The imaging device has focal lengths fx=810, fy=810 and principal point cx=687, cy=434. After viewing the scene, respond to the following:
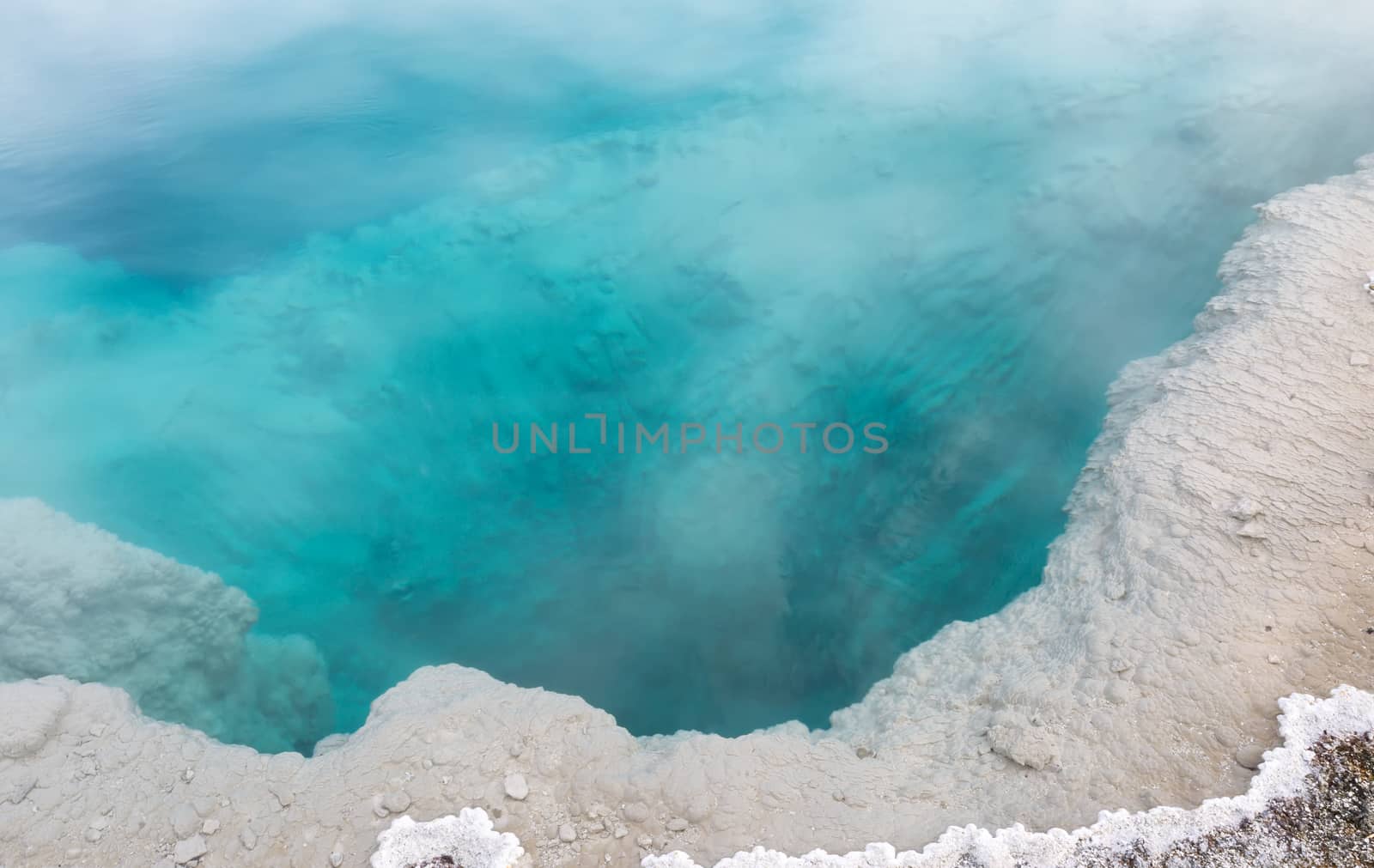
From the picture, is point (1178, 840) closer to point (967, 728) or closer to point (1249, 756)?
point (1249, 756)

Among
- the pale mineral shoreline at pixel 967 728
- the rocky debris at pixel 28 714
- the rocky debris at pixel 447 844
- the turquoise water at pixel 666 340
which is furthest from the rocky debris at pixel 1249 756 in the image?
the rocky debris at pixel 28 714

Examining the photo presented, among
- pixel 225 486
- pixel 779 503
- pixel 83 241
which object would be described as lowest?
pixel 779 503

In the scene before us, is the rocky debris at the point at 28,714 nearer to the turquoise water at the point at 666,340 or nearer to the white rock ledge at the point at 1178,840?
the turquoise water at the point at 666,340

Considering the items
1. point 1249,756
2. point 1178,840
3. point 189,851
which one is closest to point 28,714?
point 189,851

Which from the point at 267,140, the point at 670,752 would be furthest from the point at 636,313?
the point at 267,140

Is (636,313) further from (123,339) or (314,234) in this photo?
(123,339)
